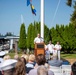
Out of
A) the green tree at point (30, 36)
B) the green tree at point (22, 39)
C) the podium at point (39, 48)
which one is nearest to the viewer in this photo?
the podium at point (39, 48)

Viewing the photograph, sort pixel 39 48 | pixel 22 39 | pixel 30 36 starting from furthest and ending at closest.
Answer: pixel 22 39, pixel 30 36, pixel 39 48

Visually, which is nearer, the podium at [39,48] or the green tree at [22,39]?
the podium at [39,48]

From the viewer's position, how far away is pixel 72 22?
108ft

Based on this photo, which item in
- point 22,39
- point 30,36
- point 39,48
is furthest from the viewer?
point 22,39

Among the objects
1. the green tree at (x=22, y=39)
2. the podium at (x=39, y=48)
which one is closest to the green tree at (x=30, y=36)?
the green tree at (x=22, y=39)

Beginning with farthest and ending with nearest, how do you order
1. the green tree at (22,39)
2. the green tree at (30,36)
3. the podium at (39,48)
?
the green tree at (22,39) < the green tree at (30,36) < the podium at (39,48)

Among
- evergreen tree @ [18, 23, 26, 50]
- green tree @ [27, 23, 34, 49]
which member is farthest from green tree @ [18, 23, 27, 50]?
green tree @ [27, 23, 34, 49]

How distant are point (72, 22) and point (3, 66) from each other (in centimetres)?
2951

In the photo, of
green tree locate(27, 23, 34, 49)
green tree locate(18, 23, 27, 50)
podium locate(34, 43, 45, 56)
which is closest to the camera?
podium locate(34, 43, 45, 56)

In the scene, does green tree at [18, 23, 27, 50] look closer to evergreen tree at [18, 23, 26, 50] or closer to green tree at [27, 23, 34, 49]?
evergreen tree at [18, 23, 26, 50]

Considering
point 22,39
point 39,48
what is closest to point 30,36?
point 22,39

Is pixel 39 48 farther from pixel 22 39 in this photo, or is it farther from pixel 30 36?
pixel 22 39

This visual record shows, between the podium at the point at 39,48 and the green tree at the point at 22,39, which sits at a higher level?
the green tree at the point at 22,39

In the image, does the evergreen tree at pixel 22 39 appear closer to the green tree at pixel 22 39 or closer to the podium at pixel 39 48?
the green tree at pixel 22 39
